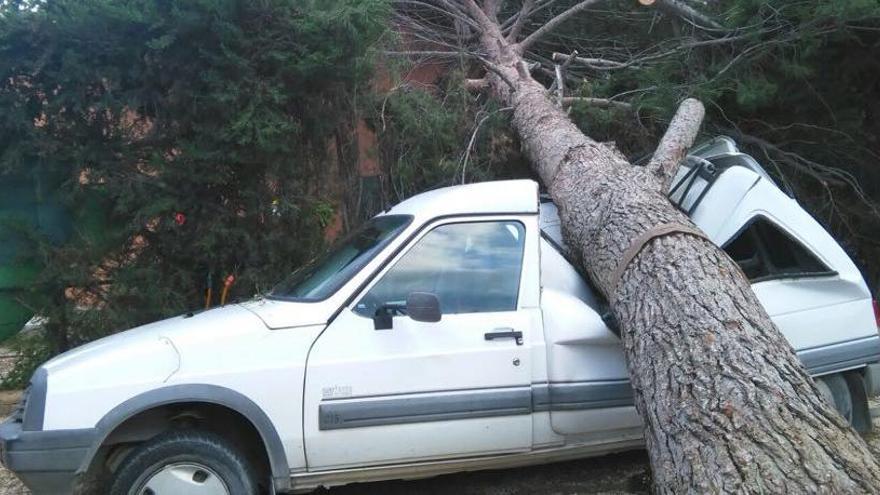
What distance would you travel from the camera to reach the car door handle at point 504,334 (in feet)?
14.2

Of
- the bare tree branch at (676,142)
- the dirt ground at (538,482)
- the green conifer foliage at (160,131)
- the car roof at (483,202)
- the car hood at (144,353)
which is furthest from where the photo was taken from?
the green conifer foliage at (160,131)

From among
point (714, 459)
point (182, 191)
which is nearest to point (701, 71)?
point (182, 191)

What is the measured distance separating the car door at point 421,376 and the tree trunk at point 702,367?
2.13ft

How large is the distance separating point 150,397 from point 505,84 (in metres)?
6.07

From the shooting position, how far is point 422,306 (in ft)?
13.3

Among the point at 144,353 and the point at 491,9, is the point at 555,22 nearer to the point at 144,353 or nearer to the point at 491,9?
the point at 491,9

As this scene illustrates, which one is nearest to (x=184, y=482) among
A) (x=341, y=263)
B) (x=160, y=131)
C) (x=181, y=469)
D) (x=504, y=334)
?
(x=181, y=469)

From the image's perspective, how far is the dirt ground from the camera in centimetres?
500

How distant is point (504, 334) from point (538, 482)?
54.1 inches

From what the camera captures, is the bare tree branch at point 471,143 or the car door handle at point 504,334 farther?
the bare tree branch at point 471,143

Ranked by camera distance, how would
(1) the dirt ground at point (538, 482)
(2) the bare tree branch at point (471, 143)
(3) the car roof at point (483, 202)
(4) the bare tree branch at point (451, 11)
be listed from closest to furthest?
(3) the car roof at point (483, 202) → (1) the dirt ground at point (538, 482) → (2) the bare tree branch at point (471, 143) → (4) the bare tree branch at point (451, 11)

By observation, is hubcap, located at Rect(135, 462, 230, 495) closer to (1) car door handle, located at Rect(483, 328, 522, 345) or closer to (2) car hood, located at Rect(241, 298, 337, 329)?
(2) car hood, located at Rect(241, 298, 337, 329)

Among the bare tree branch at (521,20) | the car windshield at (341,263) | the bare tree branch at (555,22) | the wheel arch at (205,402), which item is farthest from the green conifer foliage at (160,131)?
the bare tree branch at (521,20)

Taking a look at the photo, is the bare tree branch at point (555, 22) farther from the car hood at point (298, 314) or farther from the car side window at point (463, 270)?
the car hood at point (298, 314)
